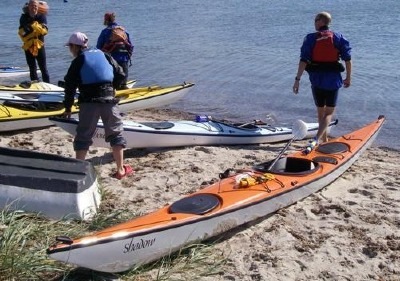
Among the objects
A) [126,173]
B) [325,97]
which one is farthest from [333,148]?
[126,173]

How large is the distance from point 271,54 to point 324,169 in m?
9.58

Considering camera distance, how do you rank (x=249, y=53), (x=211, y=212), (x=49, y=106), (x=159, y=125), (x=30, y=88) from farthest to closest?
1. (x=249, y=53)
2. (x=30, y=88)
3. (x=49, y=106)
4. (x=159, y=125)
5. (x=211, y=212)

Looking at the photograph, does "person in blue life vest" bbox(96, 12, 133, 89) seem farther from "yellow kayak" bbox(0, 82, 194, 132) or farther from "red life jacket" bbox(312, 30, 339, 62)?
"red life jacket" bbox(312, 30, 339, 62)

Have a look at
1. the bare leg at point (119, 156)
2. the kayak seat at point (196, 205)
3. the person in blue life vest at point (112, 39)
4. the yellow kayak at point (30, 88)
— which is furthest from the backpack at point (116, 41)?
the kayak seat at point (196, 205)

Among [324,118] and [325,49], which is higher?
[325,49]

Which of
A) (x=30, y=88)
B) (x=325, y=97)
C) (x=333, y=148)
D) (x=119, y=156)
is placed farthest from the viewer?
(x=30, y=88)

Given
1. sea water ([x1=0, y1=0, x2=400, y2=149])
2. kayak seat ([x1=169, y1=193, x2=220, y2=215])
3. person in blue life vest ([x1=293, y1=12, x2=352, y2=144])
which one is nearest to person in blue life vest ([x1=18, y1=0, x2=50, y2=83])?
sea water ([x1=0, y1=0, x2=400, y2=149])

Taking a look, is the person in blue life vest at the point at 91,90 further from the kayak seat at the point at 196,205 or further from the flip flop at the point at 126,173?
the kayak seat at the point at 196,205

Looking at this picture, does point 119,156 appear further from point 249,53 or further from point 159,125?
point 249,53

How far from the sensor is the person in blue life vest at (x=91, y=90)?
484 cm

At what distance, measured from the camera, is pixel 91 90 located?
16.2ft

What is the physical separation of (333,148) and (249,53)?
30.5 feet

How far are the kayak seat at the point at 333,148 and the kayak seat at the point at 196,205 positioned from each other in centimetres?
191

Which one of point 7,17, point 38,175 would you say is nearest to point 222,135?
point 38,175
